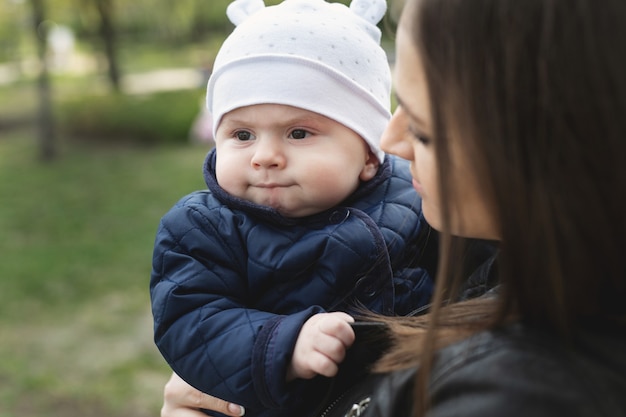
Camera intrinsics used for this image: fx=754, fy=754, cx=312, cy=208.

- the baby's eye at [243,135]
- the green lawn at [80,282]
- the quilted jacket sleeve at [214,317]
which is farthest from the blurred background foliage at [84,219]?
the quilted jacket sleeve at [214,317]

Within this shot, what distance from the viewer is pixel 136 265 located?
647 centimetres

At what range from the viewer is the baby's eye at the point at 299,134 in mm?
1618

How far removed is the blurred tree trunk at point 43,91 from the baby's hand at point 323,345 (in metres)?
8.63

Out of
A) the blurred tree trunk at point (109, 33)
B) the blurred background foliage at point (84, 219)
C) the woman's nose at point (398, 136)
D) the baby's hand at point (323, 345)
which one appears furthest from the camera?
the blurred tree trunk at point (109, 33)

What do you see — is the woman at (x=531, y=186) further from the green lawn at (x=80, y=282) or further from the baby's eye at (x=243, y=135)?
the green lawn at (x=80, y=282)

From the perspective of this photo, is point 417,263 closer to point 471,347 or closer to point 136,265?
point 471,347

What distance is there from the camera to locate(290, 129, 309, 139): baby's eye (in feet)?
5.31

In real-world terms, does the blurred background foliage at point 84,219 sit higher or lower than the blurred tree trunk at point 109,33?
lower

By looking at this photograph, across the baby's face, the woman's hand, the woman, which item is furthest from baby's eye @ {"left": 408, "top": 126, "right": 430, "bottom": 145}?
the woman's hand

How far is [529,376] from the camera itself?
930 mm

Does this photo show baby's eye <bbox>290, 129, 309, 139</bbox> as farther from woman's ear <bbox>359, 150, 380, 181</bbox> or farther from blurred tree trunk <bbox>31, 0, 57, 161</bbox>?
blurred tree trunk <bbox>31, 0, 57, 161</bbox>

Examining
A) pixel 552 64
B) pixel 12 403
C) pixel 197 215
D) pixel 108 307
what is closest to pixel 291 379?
pixel 197 215

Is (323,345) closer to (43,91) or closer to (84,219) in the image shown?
(84,219)

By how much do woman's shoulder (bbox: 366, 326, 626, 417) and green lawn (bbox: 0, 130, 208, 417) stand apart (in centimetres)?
379
